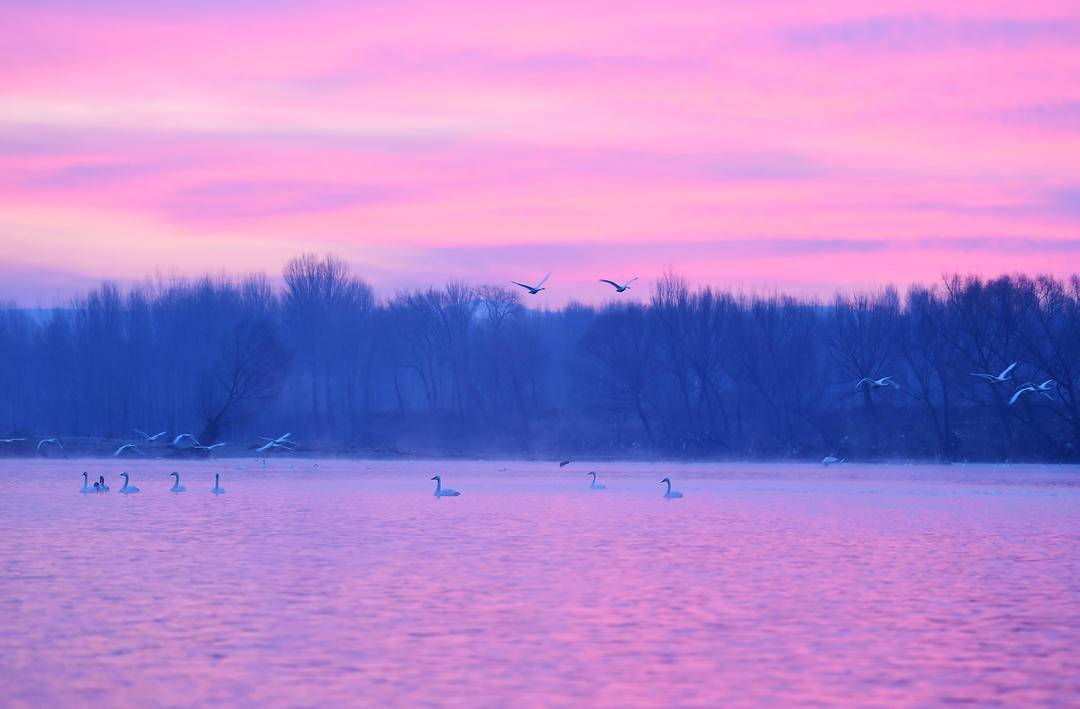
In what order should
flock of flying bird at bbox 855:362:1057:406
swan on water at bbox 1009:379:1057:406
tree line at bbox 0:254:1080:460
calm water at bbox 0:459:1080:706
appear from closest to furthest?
calm water at bbox 0:459:1080:706 → flock of flying bird at bbox 855:362:1057:406 → swan on water at bbox 1009:379:1057:406 → tree line at bbox 0:254:1080:460

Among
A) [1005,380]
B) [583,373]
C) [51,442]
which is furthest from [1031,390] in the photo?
[51,442]

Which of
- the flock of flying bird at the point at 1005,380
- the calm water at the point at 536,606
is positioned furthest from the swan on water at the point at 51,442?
the flock of flying bird at the point at 1005,380

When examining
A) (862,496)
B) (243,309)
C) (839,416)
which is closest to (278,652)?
(862,496)

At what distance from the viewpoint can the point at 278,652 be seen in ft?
39.8

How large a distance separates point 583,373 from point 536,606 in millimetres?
58684

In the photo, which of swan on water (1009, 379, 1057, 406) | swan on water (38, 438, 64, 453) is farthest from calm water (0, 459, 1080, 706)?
swan on water (38, 438, 64, 453)

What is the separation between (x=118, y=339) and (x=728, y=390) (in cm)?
4136

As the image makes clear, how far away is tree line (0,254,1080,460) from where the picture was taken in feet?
205

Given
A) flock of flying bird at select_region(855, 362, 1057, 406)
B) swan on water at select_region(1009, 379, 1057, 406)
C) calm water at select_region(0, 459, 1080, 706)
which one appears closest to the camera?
calm water at select_region(0, 459, 1080, 706)

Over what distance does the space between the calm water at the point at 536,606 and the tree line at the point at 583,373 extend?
88.9ft

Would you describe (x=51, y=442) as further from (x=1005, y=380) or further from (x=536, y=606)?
(x=536, y=606)

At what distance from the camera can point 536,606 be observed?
1477 cm

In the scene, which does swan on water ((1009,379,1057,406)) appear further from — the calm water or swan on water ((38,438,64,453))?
swan on water ((38,438,64,453))

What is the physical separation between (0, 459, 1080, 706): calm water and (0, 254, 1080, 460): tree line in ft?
88.9
